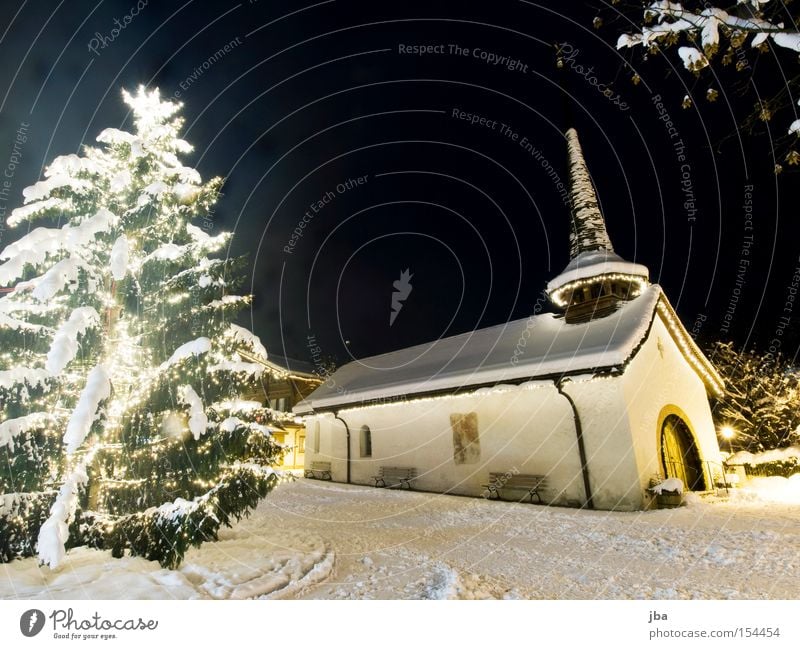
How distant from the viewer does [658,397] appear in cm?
1209

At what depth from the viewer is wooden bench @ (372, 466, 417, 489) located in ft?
46.8

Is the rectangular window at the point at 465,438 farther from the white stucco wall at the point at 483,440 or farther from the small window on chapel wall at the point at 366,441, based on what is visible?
the small window on chapel wall at the point at 366,441

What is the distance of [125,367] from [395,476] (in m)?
11.1

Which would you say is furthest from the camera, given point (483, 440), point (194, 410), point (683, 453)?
point (683, 453)

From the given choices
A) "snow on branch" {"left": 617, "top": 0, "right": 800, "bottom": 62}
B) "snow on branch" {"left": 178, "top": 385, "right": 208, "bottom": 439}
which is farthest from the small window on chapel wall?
"snow on branch" {"left": 617, "top": 0, "right": 800, "bottom": 62}

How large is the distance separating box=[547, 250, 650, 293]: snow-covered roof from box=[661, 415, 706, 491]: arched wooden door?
16.8 ft

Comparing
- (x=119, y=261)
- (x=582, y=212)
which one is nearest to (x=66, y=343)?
(x=119, y=261)

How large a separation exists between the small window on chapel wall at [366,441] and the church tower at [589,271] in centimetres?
931

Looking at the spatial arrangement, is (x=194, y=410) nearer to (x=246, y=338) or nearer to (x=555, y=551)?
(x=246, y=338)

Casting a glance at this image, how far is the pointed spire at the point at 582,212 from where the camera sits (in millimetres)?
14883

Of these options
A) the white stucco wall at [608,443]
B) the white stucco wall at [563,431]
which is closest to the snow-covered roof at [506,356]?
the white stucco wall at [563,431]

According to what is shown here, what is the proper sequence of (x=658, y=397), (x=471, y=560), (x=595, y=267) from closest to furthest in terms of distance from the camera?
(x=471, y=560) → (x=658, y=397) → (x=595, y=267)
